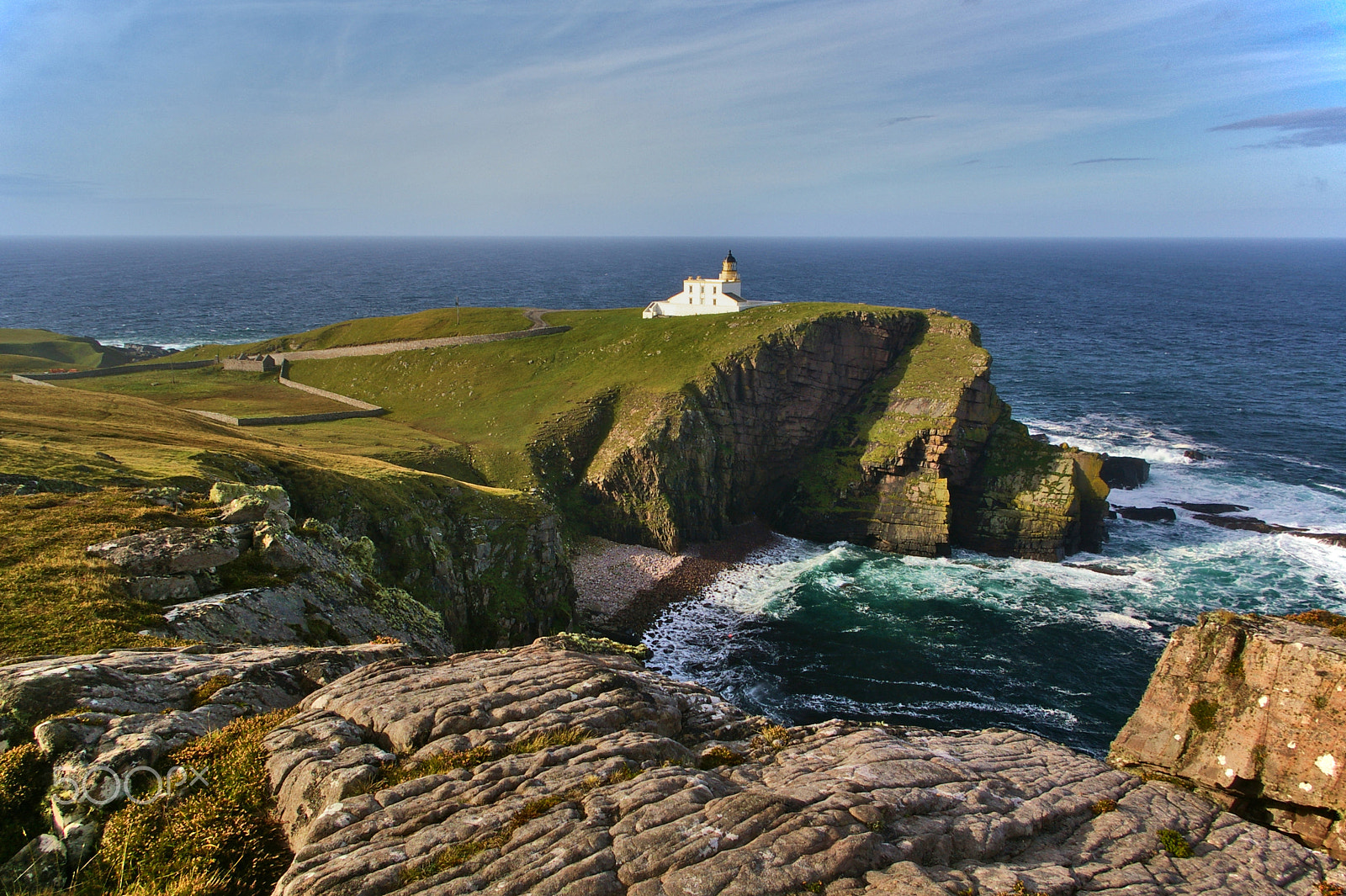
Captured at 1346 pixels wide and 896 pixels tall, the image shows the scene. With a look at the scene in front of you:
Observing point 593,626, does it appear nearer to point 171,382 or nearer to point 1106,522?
point 1106,522

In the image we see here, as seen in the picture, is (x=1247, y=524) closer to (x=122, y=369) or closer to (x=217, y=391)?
(x=217, y=391)

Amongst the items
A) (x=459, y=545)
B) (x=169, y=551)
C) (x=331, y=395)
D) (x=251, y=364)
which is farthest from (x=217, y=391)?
(x=169, y=551)

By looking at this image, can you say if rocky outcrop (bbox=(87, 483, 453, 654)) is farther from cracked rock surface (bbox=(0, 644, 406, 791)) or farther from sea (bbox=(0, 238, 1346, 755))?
sea (bbox=(0, 238, 1346, 755))

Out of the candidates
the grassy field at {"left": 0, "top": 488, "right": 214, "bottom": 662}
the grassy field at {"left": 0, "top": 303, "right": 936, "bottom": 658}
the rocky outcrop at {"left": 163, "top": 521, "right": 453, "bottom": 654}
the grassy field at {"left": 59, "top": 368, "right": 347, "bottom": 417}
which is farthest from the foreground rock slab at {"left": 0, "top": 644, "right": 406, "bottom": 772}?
the grassy field at {"left": 59, "top": 368, "right": 347, "bottom": 417}

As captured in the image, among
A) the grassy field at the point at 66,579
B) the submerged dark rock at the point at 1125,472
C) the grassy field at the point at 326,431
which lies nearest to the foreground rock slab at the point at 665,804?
the grassy field at the point at 66,579

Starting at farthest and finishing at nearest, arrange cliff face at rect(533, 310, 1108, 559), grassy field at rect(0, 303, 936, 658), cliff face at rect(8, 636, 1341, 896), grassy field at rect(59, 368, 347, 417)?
1. grassy field at rect(59, 368, 347, 417)
2. cliff face at rect(533, 310, 1108, 559)
3. grassy field at rect(0, 303, 936, 658)
4. cliff face at rect(8, 636, 1341, 896)

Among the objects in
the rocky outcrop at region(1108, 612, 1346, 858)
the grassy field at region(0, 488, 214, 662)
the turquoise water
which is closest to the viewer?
the grassy field at region(0, 488, 214, 662)

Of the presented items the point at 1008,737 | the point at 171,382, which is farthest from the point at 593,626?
the point at 171,382
